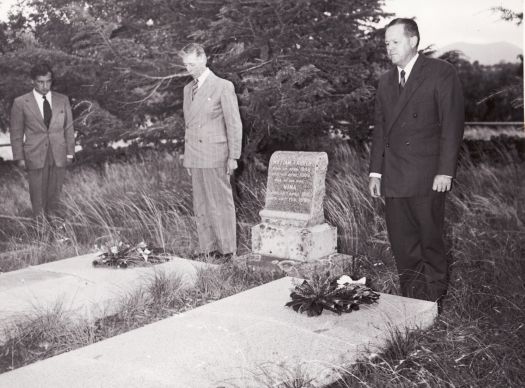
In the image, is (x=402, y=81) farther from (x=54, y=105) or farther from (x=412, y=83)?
(x=54, y=105)

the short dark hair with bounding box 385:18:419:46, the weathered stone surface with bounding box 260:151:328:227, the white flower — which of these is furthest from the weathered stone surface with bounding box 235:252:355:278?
the short dark hair with bounding box 385:18:419:46

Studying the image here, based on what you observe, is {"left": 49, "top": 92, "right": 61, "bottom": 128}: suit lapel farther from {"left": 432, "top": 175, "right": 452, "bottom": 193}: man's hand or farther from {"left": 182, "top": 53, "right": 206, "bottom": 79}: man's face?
{"left": 432, "top": 175, "right": 452, "bottom": 193}: man's hand

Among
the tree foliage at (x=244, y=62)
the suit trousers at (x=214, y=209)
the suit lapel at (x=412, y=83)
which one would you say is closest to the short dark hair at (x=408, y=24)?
the suit lapel at (x=412, y=83)

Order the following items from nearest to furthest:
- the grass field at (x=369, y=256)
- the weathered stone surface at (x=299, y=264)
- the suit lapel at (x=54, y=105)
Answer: the grass field at (x=369, y=256) → the weathered stone surface at (x=299, y=264) → the suit lapel at (x=54, y=105)

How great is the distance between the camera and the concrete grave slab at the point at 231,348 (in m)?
3.18

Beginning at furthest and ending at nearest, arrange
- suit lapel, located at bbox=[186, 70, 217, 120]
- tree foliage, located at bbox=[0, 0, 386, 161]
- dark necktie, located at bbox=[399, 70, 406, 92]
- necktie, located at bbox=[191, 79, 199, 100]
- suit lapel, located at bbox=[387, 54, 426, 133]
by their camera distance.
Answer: tree foliage, located at bbox=[0, 0, 386, 161]
necktie, located at bbox=[191, 79, 199, 100]
suit lapel, located at bbox=[186, 70, 217, 120]
dark necktie, located at bbox=[399, 70, 406, 92]
suit lapel, located at bbox=[387, 54, 426, 133]

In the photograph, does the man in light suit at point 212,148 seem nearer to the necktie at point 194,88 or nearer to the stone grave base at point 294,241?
the necktie at point 194,88

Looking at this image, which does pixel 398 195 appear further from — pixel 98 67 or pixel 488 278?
pixel 98 67

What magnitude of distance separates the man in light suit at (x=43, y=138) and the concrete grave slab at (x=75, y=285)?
102 inches

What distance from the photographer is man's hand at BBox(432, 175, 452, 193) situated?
433cm

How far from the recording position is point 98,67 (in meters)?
9.28

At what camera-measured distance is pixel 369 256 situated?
6.20 metres

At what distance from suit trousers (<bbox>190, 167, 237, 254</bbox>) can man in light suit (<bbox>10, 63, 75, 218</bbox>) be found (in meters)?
2.72

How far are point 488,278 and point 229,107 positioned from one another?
9.38 ft
